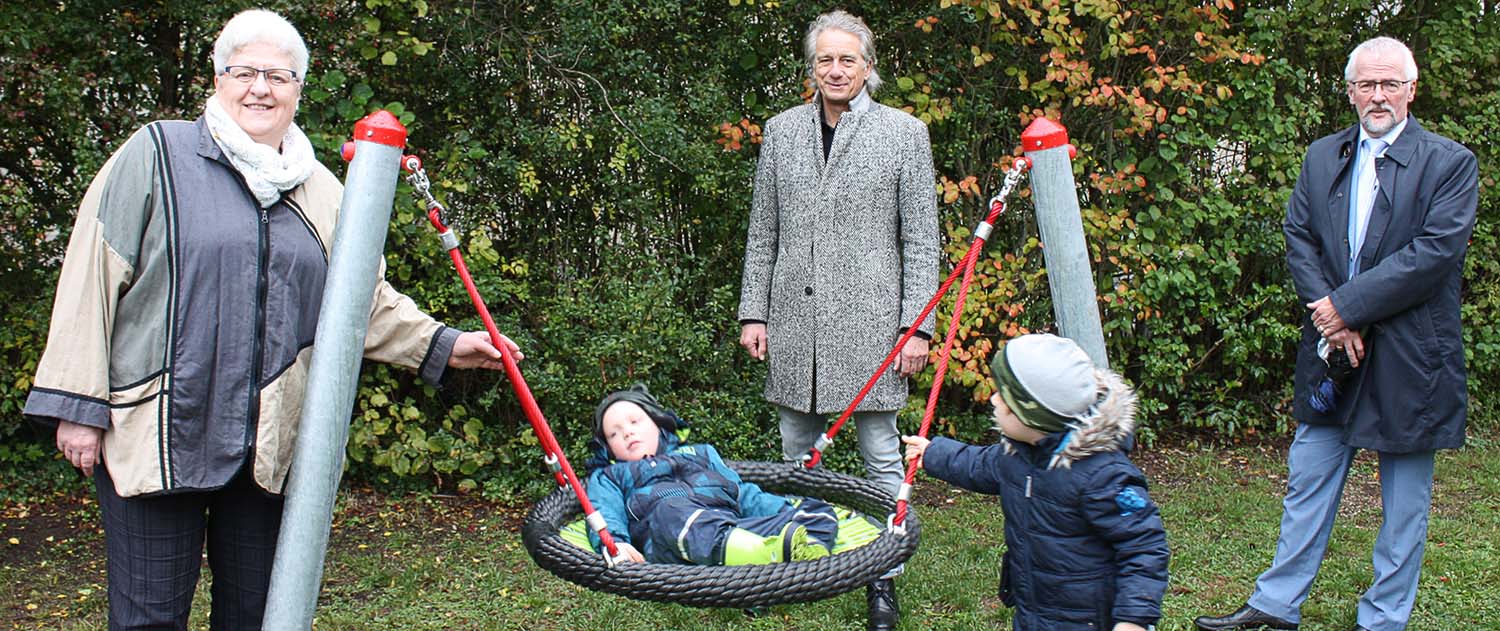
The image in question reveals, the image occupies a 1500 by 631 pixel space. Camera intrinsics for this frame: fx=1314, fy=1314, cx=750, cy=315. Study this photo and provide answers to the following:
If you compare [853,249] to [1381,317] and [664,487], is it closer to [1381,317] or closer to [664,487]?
[664,487]

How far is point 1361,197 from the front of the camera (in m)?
3.61

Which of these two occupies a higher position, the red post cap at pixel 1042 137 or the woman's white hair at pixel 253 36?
the red post cap at pixel 1042 137

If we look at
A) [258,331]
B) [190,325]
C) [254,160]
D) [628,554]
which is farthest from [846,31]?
[190,325]

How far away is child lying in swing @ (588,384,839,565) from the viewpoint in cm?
307

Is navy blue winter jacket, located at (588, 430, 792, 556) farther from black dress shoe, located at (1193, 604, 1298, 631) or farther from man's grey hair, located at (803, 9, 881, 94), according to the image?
black dress shoe, located at (1193, 604, 1298, 631)

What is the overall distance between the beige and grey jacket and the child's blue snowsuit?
90 cm

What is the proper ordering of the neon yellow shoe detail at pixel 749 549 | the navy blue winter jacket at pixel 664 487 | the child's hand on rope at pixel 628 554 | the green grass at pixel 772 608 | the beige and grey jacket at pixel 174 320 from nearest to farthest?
the beige and grey jacket at pixel 174 320
the child's hand on rope at pixel 628 554
the neon yellow shoe detail at pixel 749 549
the navy blue winter jacket at pixel 664 487
the green grass at pixel 772 608

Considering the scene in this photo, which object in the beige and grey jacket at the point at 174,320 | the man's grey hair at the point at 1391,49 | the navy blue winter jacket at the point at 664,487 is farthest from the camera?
the man's grey hair at the point at 1391,49

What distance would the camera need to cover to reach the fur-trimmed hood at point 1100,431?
97.9 inches

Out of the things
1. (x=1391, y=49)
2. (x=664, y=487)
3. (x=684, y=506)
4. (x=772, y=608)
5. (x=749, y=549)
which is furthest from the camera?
(x=772, y=608)

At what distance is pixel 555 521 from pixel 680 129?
2.37 m

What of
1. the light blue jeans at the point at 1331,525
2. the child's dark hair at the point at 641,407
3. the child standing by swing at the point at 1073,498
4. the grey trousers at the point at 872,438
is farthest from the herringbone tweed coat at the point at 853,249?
the light blue jeans at the point at 1331,525

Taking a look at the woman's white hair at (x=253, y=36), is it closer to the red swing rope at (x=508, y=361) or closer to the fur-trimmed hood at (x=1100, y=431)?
the red swing rope at (x=508, y=361)

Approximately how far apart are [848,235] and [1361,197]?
1.41 m
